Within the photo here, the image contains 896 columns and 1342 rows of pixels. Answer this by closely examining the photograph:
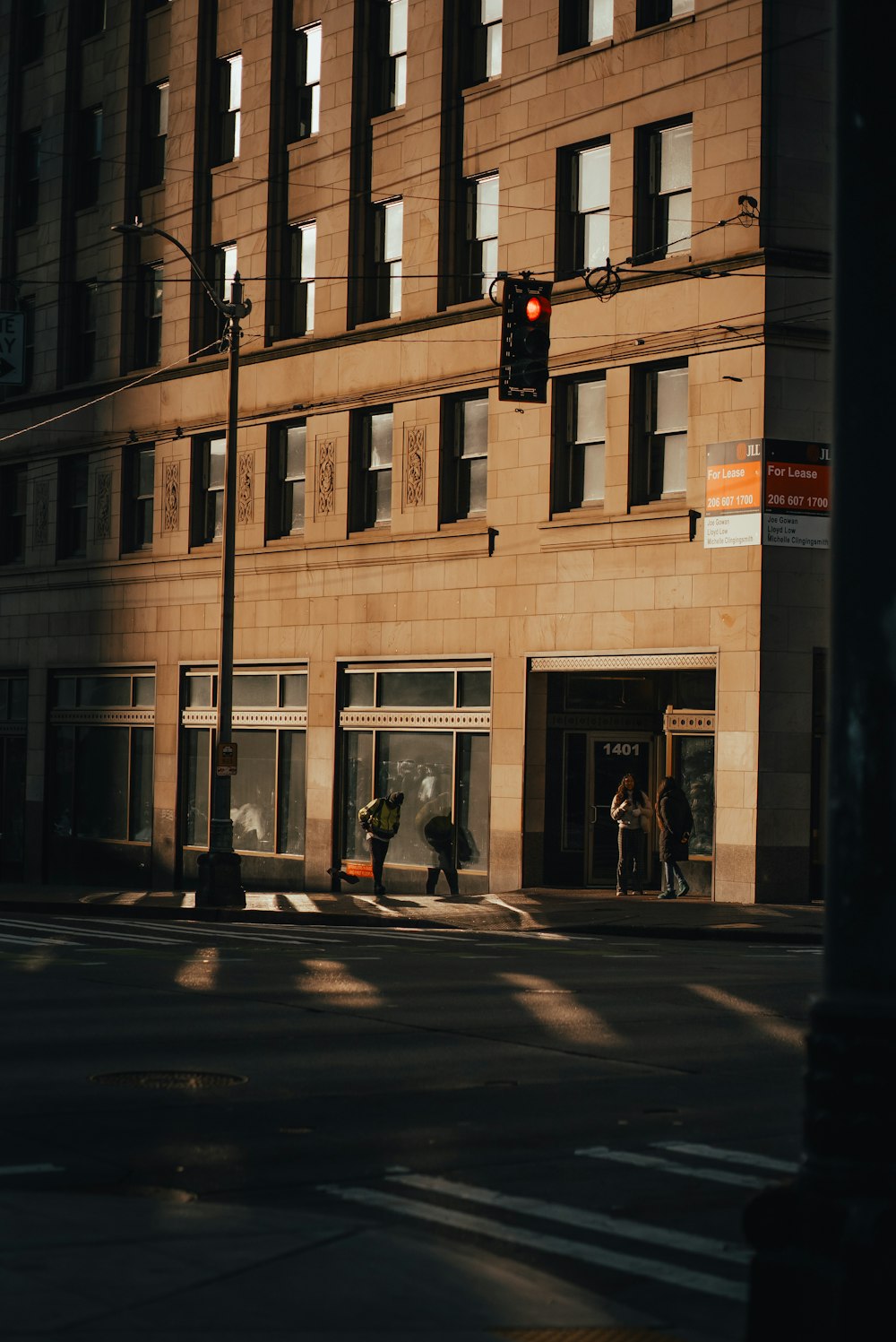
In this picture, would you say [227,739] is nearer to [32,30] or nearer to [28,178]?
[28,178]

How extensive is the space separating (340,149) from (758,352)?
11451 millimetres

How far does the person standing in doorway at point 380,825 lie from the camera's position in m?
31.7

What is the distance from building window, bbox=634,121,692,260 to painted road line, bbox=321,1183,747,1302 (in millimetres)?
23138

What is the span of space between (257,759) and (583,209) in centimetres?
1249

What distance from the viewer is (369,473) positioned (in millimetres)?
35125

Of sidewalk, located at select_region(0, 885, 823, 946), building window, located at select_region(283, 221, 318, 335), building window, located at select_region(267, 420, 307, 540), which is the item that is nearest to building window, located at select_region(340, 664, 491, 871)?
sidewalk, located at select_region(0, 885, 823, 946)

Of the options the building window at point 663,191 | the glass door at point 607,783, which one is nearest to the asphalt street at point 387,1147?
the glass door at point 607,783

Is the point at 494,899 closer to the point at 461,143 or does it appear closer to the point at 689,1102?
the point at 461,143

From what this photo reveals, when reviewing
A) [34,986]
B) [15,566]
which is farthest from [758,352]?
[15,566]

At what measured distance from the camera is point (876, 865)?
534 centimetres

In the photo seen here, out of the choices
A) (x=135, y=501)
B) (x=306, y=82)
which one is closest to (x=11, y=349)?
(x=135, y=501)

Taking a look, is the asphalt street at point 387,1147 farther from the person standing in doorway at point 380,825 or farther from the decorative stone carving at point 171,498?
the decorative stone carving at point 171,498

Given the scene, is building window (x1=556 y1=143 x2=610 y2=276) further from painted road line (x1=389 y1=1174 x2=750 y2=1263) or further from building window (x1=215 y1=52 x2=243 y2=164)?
painted road line (x1=389 y1=1174 x2=750 y2=1263)

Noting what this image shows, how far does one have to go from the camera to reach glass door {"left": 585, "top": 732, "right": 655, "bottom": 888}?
31484mm
